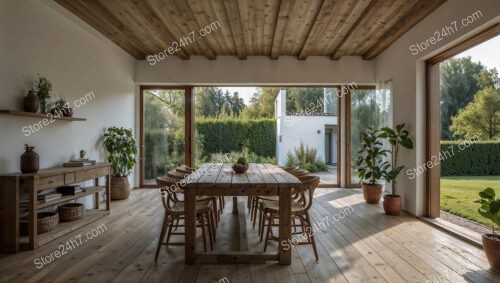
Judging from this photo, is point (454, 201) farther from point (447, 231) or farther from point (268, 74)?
point (268, 74)

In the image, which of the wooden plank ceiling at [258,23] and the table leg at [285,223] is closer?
the table leg at [285,223]

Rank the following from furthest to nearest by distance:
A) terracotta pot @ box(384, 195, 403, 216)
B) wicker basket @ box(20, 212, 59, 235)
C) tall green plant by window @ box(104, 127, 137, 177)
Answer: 1. tall green plant by window @ box(104, 127, 137, 177)
2. terracotta pot @ box(384, 195, 403, 216)
3. wicker basket @ box(20, 212, 59, 235)

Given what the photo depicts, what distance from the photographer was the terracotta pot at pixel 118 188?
5634mm

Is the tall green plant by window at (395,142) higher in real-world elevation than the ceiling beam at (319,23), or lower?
lower

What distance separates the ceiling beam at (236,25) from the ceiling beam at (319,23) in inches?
43.4

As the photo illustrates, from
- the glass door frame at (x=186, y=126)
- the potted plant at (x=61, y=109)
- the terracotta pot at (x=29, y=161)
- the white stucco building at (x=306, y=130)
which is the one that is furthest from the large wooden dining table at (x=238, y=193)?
the white stucco building at (x=306, y=130)

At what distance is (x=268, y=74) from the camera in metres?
6.65

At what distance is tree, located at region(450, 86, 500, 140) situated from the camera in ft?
11.3

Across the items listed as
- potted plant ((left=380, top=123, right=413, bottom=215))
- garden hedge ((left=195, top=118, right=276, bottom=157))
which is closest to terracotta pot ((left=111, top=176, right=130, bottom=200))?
garden hedge ((left=195, top=118, right=276, bottom=157))

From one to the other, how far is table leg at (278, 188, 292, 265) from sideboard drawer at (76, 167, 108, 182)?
2.74 meters

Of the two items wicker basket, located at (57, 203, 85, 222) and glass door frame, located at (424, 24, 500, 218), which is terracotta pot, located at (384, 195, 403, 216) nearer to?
glass door frame, located at (424, 24, 500, 218)

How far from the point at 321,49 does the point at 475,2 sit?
295 cm

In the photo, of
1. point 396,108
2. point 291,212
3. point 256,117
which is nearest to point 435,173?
point 396,108

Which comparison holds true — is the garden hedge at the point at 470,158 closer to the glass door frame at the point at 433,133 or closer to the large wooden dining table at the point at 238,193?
the glass door frame at the point at 433,133
